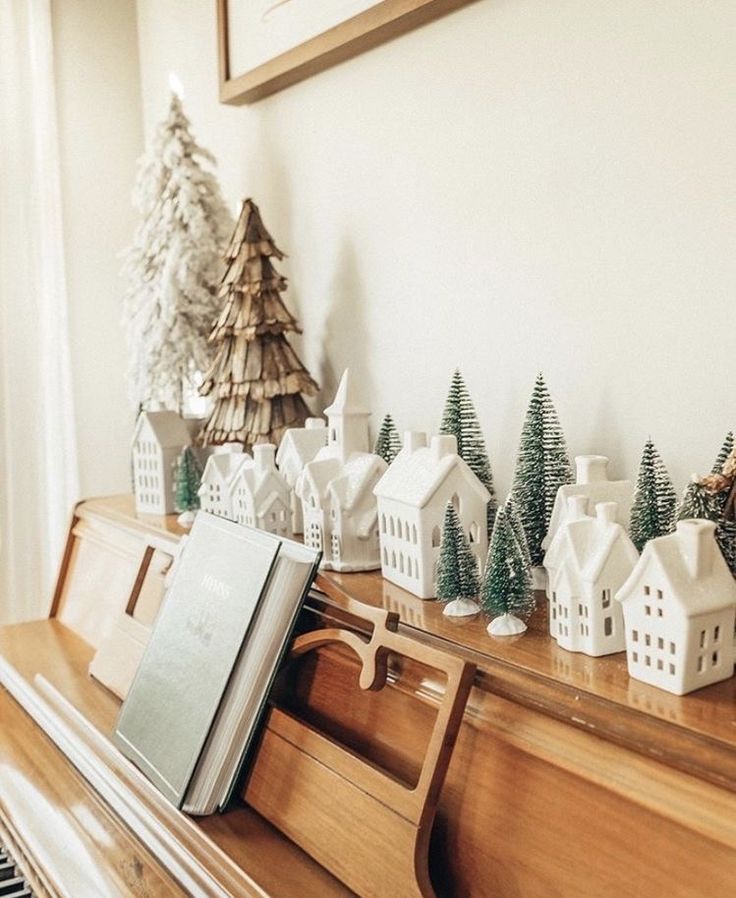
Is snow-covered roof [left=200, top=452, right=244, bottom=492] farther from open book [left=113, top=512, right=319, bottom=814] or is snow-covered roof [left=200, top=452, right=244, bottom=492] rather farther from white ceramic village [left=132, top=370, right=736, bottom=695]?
open book [left=113, top=512, right=319, bottom=814]

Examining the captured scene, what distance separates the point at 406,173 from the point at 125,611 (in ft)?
2.75

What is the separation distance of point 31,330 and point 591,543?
1.65 meters

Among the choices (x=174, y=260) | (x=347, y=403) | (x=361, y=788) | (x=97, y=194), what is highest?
(x=97, y=194)

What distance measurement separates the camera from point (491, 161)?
4.27ft

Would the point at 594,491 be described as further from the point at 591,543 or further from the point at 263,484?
the point at 263,484

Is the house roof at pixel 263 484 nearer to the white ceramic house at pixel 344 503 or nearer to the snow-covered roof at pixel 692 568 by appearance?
the white ceramic house at pixel 344 503

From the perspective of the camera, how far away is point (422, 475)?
3.56 feet

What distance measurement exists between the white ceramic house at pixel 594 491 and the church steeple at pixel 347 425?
0.35 m

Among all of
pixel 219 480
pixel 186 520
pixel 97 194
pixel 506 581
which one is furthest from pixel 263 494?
pixel 97 194

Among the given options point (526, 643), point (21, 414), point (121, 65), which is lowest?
point (526, 643)

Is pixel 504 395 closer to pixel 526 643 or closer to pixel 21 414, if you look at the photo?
pixel 526 643

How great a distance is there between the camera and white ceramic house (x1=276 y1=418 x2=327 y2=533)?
4.57 feet

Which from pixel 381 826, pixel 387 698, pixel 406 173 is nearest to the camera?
pixel 381 826

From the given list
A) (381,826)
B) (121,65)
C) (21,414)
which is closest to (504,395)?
(381,826)
